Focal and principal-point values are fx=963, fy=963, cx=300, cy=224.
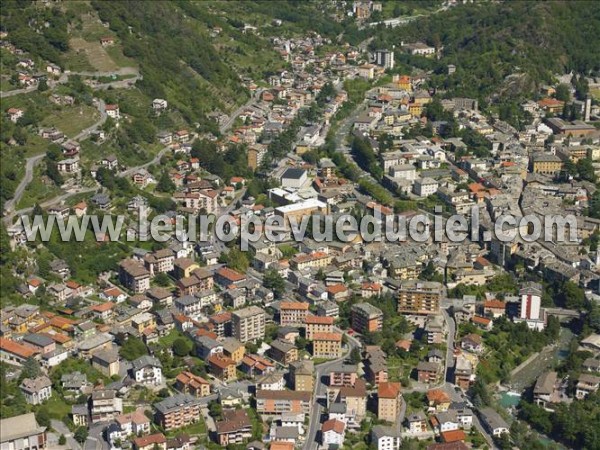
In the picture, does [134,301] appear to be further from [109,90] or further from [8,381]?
[109,90]

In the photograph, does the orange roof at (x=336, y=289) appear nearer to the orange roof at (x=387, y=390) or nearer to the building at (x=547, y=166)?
the orange roof at (x=387, y=390)

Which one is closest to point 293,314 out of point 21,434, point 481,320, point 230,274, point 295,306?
point 295,306

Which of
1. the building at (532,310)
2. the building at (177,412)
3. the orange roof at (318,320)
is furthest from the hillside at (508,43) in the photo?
the building at (177,412)

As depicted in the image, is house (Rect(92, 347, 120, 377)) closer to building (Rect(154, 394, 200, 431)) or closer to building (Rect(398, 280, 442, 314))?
building (Rect(154, 394, 200, 431))

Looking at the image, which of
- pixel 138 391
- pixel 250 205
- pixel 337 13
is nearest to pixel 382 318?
pixel 138 391

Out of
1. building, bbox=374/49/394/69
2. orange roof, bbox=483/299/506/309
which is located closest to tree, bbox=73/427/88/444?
orange roof, bbox=483/299/506/309

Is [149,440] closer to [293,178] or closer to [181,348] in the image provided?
[181,348]
